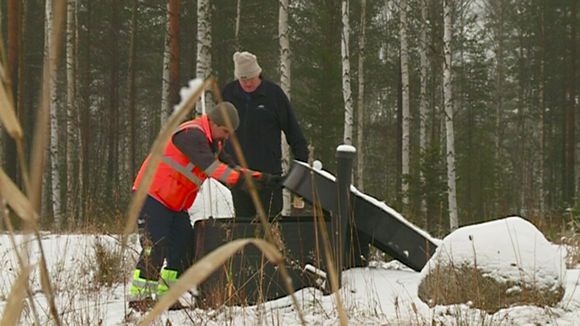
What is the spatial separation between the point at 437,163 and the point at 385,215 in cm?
1003

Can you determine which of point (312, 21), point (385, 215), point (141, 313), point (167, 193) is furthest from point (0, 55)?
point (312, 21)

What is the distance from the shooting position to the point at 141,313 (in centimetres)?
356

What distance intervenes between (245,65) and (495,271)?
7.26ft

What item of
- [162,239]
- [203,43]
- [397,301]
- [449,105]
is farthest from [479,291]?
[449,105]

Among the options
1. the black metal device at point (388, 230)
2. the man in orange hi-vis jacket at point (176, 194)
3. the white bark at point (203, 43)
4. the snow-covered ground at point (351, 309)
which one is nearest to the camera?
the snow-covered ground at point (351, 309)

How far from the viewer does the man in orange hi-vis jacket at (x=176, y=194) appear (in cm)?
382

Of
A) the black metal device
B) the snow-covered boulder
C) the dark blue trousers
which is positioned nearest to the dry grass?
the snow-covered boulder

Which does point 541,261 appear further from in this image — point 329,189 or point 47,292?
point 47,292

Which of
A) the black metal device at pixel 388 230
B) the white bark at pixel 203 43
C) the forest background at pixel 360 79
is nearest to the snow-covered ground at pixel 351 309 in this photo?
the black metal device at pixel 388 230

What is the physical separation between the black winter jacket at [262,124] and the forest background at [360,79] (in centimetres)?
877

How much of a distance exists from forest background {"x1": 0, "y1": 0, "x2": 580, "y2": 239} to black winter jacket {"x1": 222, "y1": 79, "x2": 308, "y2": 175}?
8.77m

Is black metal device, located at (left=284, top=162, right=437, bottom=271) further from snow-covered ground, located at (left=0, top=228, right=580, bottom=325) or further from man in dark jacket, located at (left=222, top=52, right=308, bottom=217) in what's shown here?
man in dark jacket, located at (left=222, top=52, right=308, bottom=217)

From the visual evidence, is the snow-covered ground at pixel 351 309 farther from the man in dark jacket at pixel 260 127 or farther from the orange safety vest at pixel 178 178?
the man in dark jacket at pixel 260 127

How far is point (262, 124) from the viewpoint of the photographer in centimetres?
499
